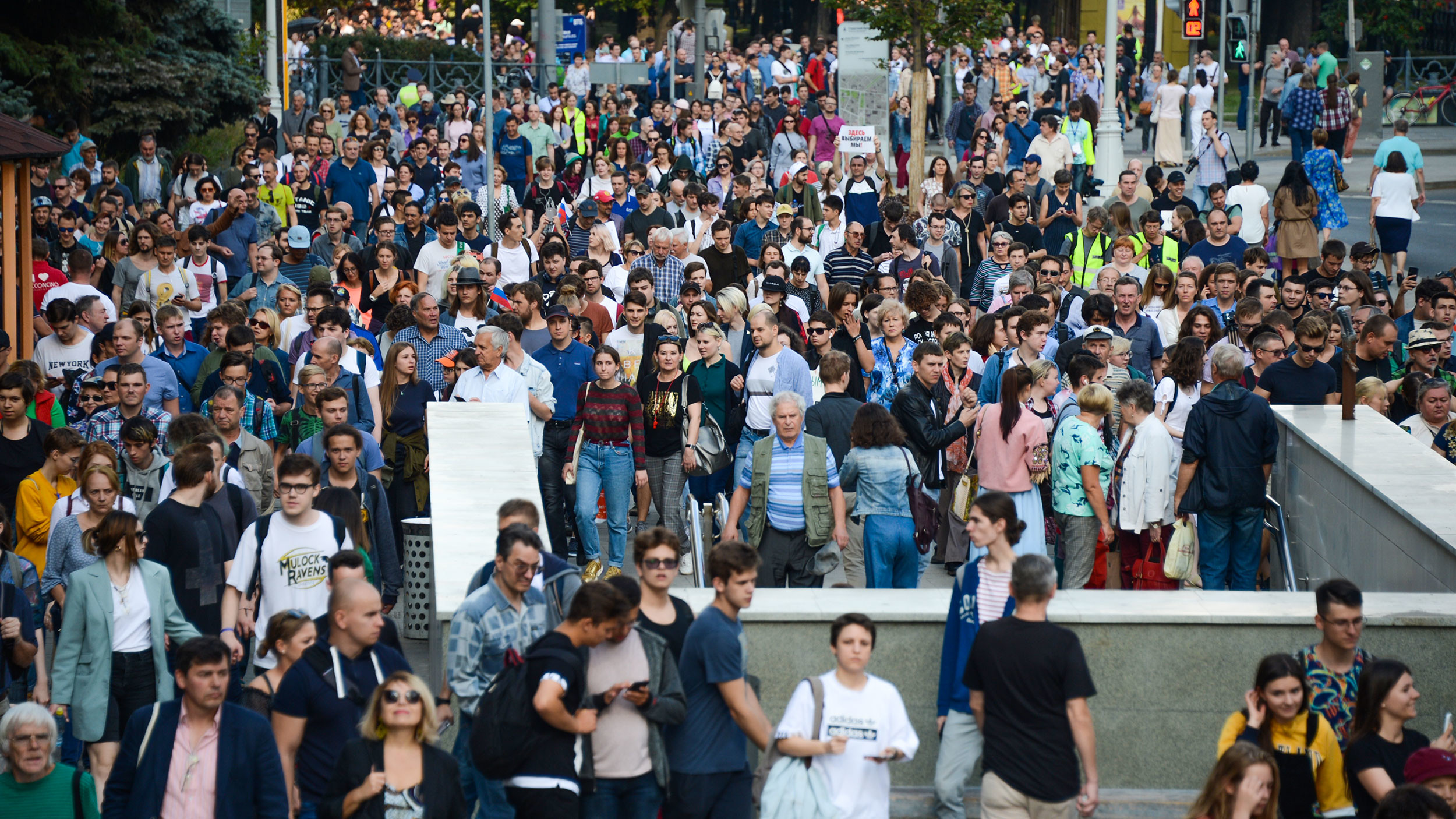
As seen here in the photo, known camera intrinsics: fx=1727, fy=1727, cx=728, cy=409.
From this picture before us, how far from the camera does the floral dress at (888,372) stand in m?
11.9

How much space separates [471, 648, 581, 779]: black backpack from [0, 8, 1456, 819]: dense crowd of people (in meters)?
0.02

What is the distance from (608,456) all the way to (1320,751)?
216 inches

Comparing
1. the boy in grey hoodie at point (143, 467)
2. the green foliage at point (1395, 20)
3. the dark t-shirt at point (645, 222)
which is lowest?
the boy in grey hoodie at point (143, 467)

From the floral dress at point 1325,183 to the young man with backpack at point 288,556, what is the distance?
15461mm

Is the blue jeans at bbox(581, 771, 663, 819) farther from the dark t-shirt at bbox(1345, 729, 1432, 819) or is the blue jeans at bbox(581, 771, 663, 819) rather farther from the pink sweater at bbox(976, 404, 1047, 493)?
the pink sweater at bbox(976, 404, 1047, 493)

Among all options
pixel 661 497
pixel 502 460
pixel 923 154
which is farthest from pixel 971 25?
pixel 502 460

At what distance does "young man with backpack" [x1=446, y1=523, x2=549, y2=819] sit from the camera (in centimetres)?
659

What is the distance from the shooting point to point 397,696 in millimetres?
5945

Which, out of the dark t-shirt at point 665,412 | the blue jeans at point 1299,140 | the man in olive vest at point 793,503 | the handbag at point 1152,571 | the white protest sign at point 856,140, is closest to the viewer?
the man in olive vest at point 793,503

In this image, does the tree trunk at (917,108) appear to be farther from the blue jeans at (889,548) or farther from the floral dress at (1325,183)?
the blue jeans at (889,548)

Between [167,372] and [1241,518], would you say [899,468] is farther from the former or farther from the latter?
[167,372]

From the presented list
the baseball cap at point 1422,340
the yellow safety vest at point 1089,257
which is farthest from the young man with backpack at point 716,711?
the yellow safety vest at point 1089,257

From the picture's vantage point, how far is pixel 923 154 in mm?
26922

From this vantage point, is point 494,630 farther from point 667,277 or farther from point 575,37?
point 575,37
